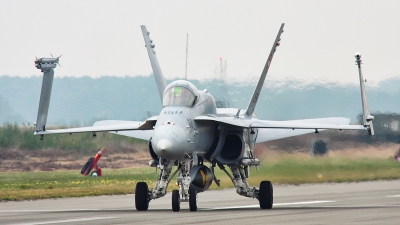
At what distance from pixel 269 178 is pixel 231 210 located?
31.2ft

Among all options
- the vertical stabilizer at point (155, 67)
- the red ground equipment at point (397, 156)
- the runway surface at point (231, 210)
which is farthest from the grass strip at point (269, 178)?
the vertical stabilizer at point (155, 67)

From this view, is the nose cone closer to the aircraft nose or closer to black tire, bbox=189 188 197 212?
the aircraft nose

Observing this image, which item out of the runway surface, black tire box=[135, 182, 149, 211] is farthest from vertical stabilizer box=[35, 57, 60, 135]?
black tire box=[135, 182, 149, 211]

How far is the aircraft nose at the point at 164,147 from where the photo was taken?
1519 centimetres

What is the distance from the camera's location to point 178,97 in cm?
1670

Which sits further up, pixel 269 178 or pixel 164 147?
pixel 269 178

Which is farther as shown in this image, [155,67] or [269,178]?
[269,178]

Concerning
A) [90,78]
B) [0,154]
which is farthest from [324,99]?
[0,154]

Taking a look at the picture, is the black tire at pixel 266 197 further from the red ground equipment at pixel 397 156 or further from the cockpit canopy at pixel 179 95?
the red ground equipment at pixel 397 156

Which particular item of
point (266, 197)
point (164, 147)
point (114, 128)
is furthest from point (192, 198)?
point (114, 128)

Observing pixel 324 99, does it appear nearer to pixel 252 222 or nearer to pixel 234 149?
pixel 234 149

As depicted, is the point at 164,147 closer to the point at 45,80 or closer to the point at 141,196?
the point at 141,196

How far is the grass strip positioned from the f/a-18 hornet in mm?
6384

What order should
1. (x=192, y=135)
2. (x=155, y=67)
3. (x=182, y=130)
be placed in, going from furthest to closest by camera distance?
1. (x=155, y=67)
2. (x=192, y=135)
3. (x=182, y=130)
